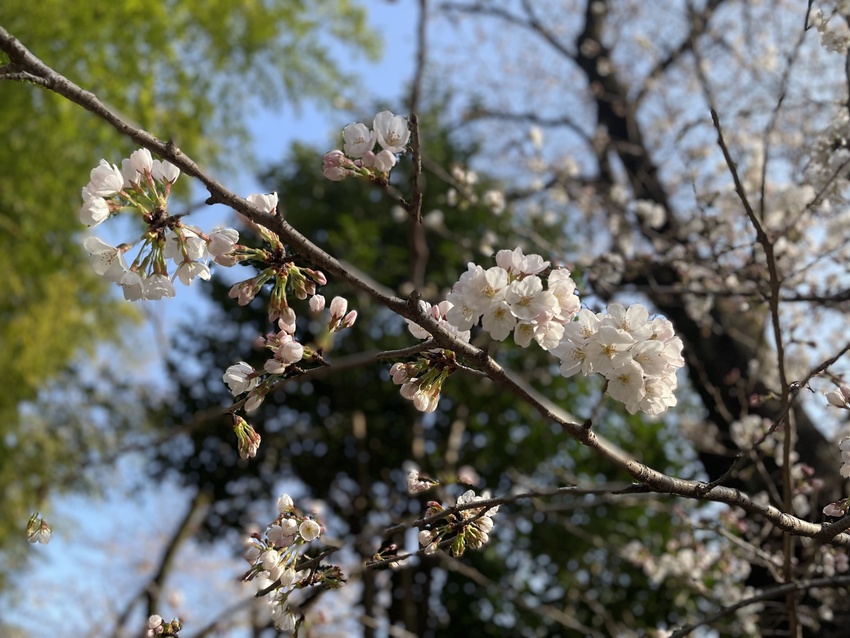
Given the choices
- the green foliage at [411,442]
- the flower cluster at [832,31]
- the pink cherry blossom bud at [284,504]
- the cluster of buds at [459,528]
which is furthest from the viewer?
the green foliage at [411,442]

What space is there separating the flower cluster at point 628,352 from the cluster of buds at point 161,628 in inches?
27.1

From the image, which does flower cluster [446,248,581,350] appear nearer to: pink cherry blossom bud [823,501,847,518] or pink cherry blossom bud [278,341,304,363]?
pink cherry blossom bud [278,341,304,363]

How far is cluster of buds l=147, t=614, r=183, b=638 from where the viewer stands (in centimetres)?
111

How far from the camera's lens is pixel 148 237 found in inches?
38.9

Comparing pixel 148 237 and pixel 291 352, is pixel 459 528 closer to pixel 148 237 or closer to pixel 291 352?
pixel 291 352

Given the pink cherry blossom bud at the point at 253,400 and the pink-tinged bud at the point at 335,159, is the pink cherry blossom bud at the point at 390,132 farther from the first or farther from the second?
the pink cherry blossom bud at the point at 253,400

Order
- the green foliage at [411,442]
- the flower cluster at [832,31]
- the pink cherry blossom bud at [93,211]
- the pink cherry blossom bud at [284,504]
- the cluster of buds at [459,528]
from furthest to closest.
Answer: the green foliage at [411,442]
the flower cluster at [832,31]
the pink cherry blossom bud at [284,504]
the cluster of buds at [459,528]
the pink cherry blossom bud at [93,211]

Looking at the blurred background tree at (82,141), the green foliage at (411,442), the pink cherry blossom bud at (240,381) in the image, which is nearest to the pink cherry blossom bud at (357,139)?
the pink cherry blossom bud at (240,381)

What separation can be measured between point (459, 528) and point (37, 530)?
651mm

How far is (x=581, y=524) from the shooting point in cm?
471

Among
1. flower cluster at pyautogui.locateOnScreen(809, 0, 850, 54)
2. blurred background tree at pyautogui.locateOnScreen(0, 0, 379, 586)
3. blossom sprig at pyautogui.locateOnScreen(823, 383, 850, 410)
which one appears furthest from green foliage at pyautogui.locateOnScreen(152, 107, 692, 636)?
blossom sprig at pyautogui.locateOnScreen(823, 383, 850, 410)

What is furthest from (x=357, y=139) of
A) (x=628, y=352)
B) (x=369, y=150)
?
(x=628, y=352)

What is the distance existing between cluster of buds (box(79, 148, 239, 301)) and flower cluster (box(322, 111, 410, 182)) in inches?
6.9

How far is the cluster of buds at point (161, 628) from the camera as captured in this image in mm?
A: 1107
